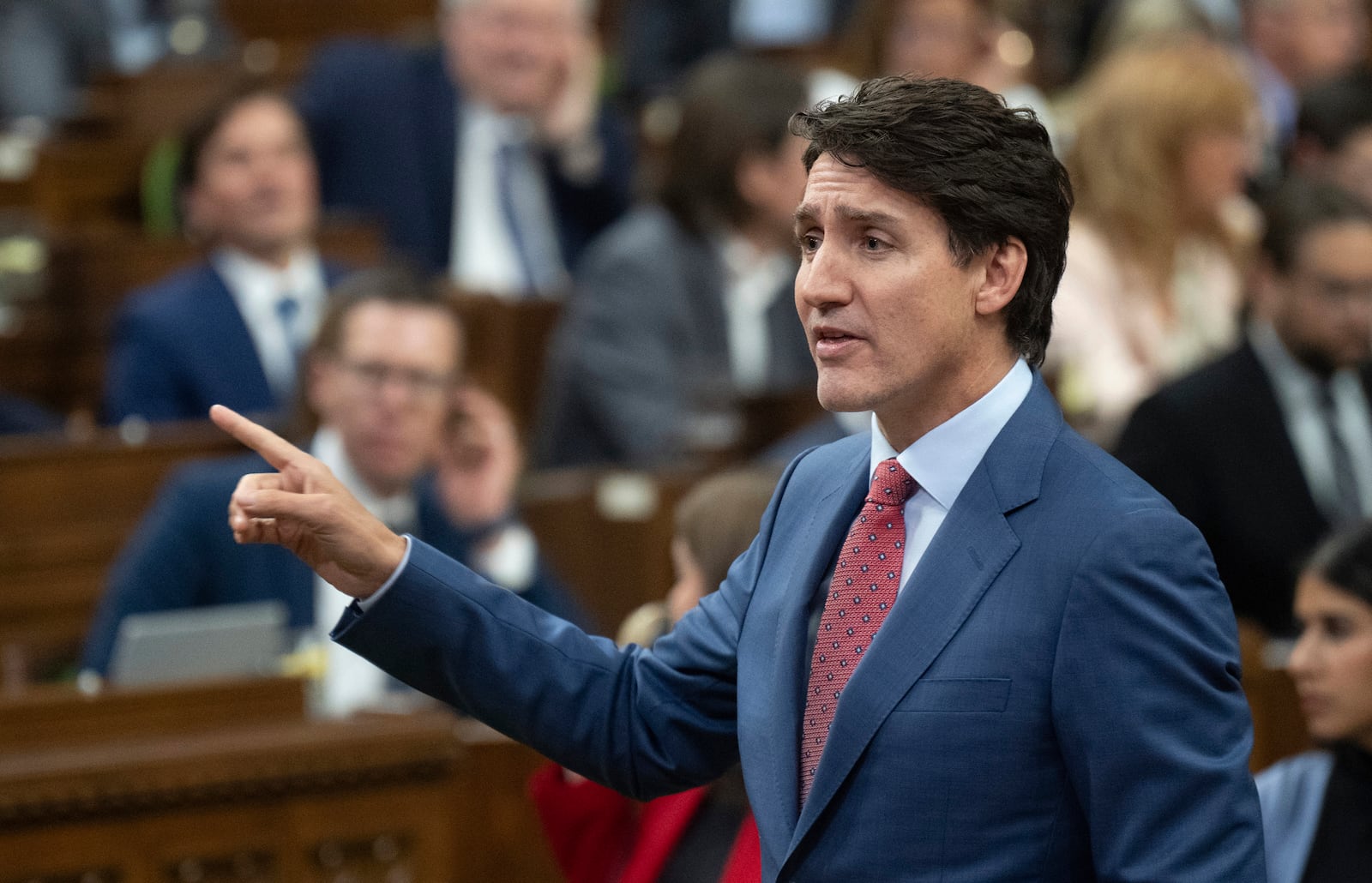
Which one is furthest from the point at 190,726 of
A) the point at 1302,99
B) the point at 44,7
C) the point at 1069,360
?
the point at 44,7

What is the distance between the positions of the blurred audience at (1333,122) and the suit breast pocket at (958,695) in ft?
11.2

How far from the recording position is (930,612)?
122 centimetres

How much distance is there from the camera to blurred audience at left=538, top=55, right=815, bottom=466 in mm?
3875

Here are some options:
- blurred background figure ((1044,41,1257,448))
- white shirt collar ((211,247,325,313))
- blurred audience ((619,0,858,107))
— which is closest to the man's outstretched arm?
blurred background figure ((1044,41,1257,448))

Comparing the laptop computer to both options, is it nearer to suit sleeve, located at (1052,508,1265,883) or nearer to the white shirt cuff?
the white shirt cuff

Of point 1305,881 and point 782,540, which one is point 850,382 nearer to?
point 782,540

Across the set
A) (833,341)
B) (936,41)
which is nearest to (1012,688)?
(833,341)

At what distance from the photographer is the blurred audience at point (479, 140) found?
462 cm

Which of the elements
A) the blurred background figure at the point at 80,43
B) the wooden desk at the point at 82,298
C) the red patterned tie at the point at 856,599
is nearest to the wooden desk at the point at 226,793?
the red patterned tie at the point at 856,599

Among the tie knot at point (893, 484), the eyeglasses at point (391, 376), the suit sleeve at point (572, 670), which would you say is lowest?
the eyeglasses at point (391, 376)

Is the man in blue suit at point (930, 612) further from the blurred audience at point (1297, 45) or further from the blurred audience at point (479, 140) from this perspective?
the blurred audience at point (1297, 45)

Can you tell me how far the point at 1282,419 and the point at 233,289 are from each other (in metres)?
2.17

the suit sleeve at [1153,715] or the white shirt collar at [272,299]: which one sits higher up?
the suit sleeve at [1153,715]

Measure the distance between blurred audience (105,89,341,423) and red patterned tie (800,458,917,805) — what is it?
8.24 feet
